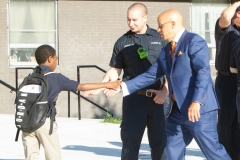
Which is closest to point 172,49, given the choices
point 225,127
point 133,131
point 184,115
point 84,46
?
point 184,115

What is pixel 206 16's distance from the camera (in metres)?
16.4

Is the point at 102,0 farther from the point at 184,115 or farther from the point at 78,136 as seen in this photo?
the point at 184,115

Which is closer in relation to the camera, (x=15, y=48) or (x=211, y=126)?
(x=211, y=126)

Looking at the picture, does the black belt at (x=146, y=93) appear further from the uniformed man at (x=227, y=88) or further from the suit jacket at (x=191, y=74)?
the uniformed man at (x=227, y=88)

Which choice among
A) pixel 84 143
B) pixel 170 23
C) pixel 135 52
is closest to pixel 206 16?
pixel 84 143

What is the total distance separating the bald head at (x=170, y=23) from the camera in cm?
635

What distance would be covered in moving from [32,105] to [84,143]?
3.94m

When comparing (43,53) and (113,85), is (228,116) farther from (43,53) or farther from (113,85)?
(43,53)

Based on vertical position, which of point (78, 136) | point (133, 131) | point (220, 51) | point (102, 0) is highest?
point (102, 0)

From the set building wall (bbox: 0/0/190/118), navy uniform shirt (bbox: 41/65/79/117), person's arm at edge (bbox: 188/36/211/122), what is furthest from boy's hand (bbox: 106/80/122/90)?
building wall (bbox: 0/0/190/118)

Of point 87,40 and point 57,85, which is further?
point 87,40

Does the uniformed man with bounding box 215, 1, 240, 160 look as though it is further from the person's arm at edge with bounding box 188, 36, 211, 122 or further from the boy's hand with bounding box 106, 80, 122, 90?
the boy's hand with bounding box 106, 80, 122, 90

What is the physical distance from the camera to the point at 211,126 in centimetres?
627

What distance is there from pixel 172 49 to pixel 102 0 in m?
8.98
